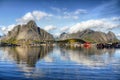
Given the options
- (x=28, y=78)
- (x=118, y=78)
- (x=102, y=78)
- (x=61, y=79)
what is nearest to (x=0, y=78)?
(x=28, y=78)

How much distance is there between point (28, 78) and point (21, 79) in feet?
6.37

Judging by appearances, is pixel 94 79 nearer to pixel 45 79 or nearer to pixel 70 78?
pixel 70 78

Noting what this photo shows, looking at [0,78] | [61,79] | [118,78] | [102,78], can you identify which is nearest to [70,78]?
[61,79]

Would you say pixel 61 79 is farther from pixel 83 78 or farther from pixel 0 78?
pixel 0 78

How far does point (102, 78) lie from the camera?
55.4 metres

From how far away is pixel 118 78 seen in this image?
5544cm

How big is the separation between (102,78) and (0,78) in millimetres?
22123

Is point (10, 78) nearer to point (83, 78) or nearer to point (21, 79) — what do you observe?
point (21, 79)

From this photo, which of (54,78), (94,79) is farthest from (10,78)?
(94,79)

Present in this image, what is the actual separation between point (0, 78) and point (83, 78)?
1795 centimetres

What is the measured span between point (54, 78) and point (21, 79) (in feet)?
23.4

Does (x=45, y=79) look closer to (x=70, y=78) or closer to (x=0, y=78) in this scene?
(x=70, y=78)

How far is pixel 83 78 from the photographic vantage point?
55.4 m

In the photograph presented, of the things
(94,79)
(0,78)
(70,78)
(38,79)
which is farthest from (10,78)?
(94,79)
